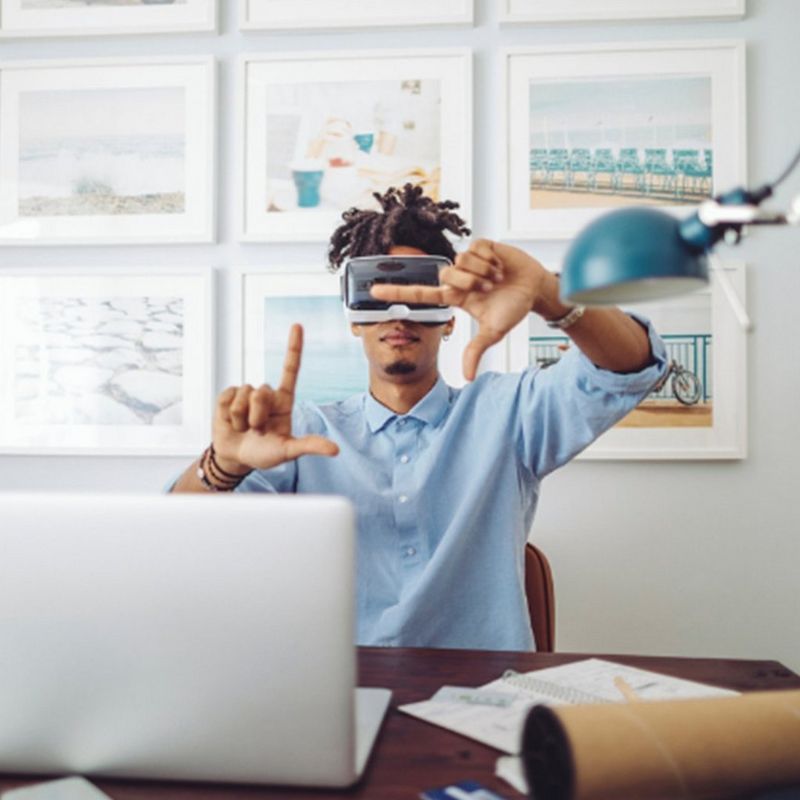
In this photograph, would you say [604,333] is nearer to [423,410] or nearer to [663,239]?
[423,410]

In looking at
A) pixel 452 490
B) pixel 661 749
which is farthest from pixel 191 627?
pixel 452 490

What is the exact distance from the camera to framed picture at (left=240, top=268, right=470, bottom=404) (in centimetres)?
232

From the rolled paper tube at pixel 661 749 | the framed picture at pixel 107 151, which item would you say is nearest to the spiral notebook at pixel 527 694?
the rolled paper tube at pixel 661 749

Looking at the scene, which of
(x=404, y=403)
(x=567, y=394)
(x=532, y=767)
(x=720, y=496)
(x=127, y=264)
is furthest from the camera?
(x=127, y=264)

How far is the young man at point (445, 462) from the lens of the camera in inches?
58.8

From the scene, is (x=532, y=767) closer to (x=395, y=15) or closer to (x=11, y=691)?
(x=11, y=691)

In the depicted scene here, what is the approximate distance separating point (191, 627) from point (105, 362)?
5.78ft

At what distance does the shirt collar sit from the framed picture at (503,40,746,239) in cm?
69

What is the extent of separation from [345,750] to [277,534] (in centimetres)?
21

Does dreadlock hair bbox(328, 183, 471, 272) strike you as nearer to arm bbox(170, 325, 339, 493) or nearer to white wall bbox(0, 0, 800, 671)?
white wall bbox(0, 0, 800, 671)

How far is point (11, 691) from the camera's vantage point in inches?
32.2

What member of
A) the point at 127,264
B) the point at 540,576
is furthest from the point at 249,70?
the point at 540,576

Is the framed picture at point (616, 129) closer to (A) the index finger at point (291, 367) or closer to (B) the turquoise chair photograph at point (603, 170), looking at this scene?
(B) the turquoise chair photograph at point (603, 170)

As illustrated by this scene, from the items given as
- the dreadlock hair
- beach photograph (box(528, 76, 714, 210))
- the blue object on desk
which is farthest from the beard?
the blue object on desk
